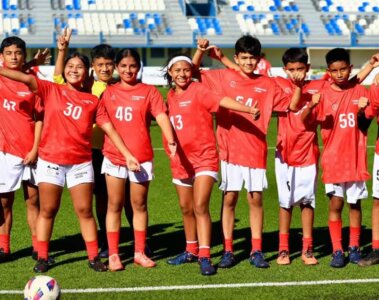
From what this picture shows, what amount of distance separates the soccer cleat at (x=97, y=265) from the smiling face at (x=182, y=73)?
1623 mm

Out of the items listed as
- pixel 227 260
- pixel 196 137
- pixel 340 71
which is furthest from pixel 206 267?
pixel 340 71

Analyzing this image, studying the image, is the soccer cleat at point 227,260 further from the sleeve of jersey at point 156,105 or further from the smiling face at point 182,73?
the smiling face at point 182,73

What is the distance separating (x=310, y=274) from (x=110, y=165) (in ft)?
6.25

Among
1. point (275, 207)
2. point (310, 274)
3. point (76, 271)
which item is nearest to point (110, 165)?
point (76, 271)

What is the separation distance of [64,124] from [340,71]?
238cm

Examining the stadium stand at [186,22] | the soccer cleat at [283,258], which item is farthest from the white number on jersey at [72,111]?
the stadium stand at [186,22]

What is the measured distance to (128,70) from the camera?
23.3ft

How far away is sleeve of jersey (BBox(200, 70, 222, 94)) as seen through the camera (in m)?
7.34

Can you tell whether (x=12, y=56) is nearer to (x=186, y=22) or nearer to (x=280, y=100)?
(x=280, y=100)

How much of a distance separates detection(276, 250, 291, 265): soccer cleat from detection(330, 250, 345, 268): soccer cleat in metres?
0.38

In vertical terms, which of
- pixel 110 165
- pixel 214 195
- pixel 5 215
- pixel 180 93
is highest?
pixel 180 93

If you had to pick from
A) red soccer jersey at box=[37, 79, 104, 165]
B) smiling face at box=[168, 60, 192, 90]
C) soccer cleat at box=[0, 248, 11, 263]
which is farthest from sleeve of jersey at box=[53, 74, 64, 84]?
soccer cleat at box=[0, 248, 11, 263]

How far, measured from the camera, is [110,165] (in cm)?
713

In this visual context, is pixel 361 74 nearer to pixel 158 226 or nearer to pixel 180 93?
pixel 180 93
